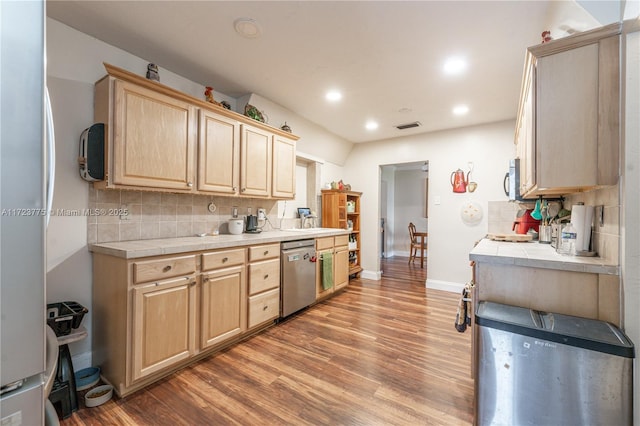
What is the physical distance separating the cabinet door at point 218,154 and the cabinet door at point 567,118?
7.70 feet

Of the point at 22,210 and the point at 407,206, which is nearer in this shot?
the point at 22,210

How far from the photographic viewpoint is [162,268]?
181 centimetres

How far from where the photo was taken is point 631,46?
113 cm

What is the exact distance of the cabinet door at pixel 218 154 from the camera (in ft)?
7.82

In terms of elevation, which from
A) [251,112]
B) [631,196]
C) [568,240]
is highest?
[251,112]

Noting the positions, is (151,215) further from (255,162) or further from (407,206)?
(407,206)

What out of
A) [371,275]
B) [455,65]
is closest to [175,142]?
[455,65]

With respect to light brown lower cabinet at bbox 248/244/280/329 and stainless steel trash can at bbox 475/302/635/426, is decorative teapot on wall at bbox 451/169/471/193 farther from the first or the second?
stainless steel trash can at bbox 475/302/635/426

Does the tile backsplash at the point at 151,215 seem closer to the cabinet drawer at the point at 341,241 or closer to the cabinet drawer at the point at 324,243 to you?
the cabinet drawer at the point at 324,243

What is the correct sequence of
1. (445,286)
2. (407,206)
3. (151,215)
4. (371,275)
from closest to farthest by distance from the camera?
(151,215), (445,286), (371,275), (407,206)

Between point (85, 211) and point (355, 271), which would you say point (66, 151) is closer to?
point (85, 211)

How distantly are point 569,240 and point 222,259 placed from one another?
2324mm

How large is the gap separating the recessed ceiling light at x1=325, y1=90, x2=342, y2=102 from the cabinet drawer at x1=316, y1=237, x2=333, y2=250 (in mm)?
1686

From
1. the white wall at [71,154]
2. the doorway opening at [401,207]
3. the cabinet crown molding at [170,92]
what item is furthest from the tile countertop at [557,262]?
the doorway opening at [401,207]
